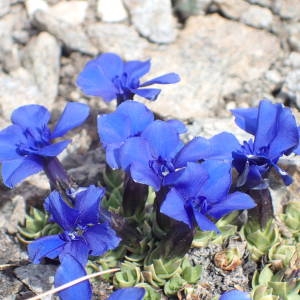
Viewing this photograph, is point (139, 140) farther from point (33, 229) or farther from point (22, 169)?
point (33, 229)

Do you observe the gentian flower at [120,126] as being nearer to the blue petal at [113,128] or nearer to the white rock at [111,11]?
the blue petal at [113,128]

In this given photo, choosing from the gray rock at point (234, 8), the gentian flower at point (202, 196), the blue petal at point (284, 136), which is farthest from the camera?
the gray rock at point (234, 8)

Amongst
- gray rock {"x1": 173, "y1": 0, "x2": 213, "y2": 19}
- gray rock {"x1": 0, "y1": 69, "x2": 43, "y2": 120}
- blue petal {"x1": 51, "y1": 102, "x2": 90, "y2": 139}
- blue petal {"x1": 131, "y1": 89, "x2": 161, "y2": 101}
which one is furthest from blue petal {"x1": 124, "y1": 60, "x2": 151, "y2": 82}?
gray rock {"x1": 173, "y1": 0, "x2": 213, "y2": 19}

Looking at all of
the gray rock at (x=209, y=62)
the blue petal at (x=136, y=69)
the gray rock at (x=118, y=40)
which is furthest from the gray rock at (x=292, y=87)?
the blue petal at (x=136, y=69)

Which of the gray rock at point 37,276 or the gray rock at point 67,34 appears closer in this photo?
the gray rock at point 37,276

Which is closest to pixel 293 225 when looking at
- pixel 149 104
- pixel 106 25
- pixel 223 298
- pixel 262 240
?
pixel 262 240

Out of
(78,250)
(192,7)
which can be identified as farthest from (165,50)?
(78,250)

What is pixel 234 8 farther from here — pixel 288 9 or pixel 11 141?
pixel 11 141
